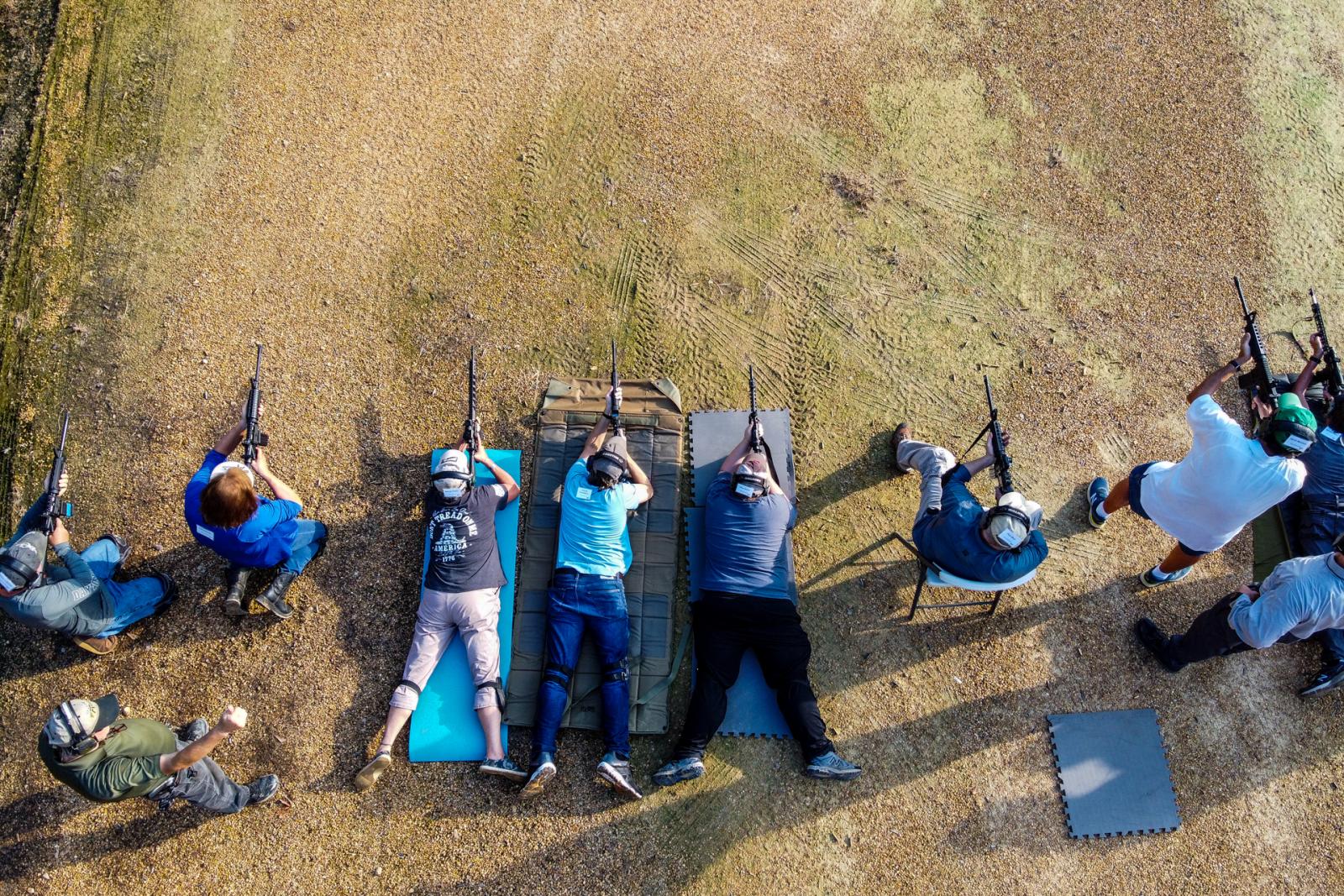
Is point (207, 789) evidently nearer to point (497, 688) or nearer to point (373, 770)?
point (373, 770)

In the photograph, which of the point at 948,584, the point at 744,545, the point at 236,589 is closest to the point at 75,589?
the point at 236,589

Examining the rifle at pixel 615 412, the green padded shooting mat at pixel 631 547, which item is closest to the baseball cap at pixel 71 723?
the green padded shooting mat at pixel 631 547

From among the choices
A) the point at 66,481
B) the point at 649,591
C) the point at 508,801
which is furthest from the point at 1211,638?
the point at 66,481

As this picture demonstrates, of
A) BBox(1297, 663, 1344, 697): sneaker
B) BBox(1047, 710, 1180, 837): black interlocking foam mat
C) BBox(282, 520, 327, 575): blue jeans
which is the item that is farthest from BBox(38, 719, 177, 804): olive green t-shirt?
BBox(1297, 663, 1344, 697): sneaker

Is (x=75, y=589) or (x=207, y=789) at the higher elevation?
(x=75, y=589)

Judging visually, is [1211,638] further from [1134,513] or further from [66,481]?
[66,481]

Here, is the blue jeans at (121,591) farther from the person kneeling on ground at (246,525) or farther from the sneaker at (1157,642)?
the sneaker at (1157,642)
